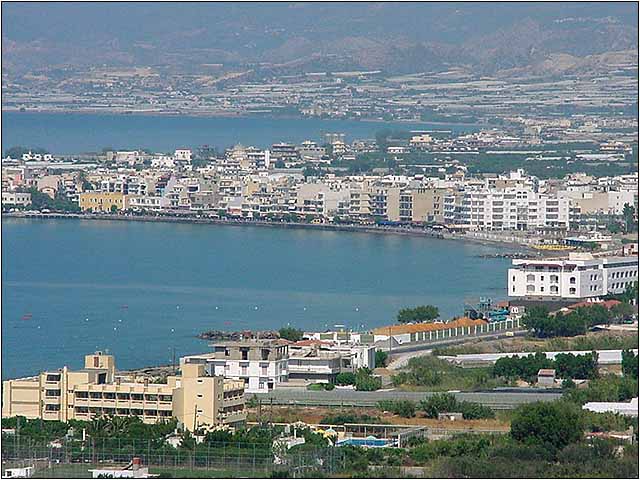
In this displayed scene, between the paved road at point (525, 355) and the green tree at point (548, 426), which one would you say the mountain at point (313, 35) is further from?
the green tree at point (548, 426)

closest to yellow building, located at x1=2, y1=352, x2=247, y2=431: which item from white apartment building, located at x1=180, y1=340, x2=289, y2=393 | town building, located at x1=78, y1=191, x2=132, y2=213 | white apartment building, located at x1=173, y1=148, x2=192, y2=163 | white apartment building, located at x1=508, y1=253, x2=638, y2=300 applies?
white apartment building, located at x1=180, y1=340, x2=289, y2=393

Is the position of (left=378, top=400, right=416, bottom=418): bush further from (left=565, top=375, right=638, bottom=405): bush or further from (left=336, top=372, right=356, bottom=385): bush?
(left=336, top=372, right=356, bottom=385): bush

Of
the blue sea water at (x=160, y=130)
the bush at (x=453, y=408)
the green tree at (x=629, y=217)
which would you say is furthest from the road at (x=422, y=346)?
the blue sea water at (x=160, y=130)

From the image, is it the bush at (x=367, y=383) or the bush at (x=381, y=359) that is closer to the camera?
the bush at (x=367, y=383)

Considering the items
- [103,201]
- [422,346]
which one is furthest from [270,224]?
[422,346]

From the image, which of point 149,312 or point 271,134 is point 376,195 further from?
point 271,134

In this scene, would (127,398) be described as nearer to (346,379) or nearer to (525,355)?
(346,379)
